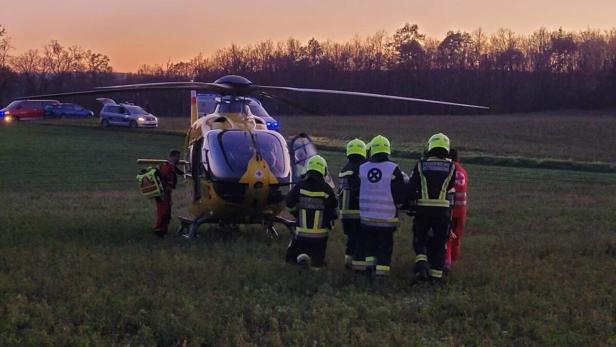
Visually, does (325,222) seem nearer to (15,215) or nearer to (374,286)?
(374,286)

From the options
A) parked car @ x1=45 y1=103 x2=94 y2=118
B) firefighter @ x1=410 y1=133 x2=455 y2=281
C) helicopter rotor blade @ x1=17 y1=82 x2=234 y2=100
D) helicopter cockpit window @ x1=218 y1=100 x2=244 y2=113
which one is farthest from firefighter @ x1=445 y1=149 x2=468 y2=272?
parked car @ x1=45 y1=103 x2=94 y2=118

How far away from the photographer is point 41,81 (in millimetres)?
98375

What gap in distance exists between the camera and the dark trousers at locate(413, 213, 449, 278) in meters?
9.20

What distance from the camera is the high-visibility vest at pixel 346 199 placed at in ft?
32.9

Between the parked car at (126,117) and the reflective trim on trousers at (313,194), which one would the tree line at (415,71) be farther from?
the reflective trim on trousers at (313,194)

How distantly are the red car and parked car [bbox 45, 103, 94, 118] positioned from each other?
2.84 ft

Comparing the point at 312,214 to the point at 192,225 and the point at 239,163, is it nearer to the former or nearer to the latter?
the point at 239,163

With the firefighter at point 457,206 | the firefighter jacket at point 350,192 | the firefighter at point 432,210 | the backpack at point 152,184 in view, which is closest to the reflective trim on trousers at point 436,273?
the firefighter at point 432,210

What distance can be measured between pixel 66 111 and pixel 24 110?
500 cm

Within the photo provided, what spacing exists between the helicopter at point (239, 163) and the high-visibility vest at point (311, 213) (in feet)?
6.20

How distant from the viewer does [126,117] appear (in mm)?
47375

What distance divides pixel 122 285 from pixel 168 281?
1.68 ft

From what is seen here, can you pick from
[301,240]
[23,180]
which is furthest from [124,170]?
[301,240]

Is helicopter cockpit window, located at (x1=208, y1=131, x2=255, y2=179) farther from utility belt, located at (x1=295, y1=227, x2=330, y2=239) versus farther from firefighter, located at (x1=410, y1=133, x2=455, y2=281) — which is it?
firefighter, located at (x1=410, y1=133, x2=455, y2=281)
